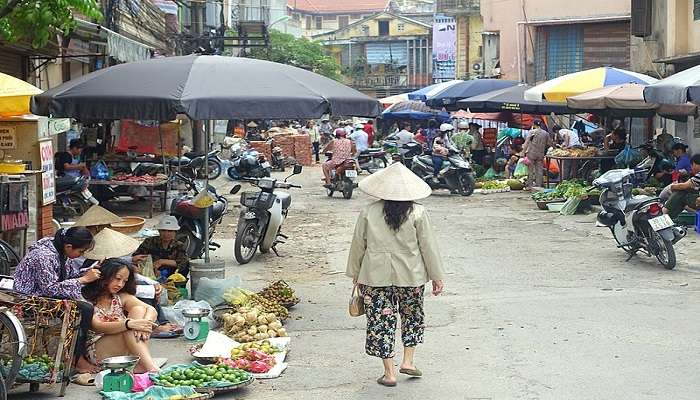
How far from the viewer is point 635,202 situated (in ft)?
40.9

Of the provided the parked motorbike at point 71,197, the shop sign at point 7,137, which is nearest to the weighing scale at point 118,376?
the shop sign at point 7,137

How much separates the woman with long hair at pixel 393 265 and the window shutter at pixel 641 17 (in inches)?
676

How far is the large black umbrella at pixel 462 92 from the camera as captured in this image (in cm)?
2825

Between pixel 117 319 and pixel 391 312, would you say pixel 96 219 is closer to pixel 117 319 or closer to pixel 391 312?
pixel 117 319

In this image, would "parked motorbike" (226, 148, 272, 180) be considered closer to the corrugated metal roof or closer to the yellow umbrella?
the yellow umbrella

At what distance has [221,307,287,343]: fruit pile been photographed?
8383mm

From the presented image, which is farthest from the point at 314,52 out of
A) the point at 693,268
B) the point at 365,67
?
the point at 693,268

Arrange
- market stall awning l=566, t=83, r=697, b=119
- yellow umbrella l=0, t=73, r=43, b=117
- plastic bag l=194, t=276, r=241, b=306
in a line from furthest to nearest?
market stall awning l=566, t=83, r=697, b=119 → yellow umbrella l=0, t=73, r=43, b=117 → plastic bag l=194, t=276, r=241, b=306

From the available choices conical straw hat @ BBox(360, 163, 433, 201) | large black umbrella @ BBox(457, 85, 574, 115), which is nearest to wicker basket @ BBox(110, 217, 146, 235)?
conical straw hat @ BBox(360, 163, 433, 201)

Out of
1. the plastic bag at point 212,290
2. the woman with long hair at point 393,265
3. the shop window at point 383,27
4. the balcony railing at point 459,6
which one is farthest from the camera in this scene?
the shop window at point 383,27

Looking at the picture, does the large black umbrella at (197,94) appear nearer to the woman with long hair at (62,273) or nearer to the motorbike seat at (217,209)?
the woman with long hair at (62,273)

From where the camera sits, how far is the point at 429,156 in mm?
23047

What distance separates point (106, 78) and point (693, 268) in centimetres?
718

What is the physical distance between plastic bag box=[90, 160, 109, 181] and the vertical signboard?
1476 inches
